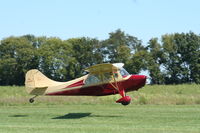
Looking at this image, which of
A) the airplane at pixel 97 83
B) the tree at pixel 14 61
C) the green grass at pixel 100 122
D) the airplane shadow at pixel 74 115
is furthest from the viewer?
the tree at pixel 14 61

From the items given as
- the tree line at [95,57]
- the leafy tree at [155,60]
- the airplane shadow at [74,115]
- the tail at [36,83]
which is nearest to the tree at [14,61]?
the tree line at [95,57]

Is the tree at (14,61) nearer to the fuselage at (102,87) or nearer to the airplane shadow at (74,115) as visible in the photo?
the fuselage at (102,87)

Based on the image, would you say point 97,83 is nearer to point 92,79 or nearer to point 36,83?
point 92,79

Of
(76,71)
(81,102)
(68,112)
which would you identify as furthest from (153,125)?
(76,71)

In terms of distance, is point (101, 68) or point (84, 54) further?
point (84, 54)

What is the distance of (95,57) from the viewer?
281 ft

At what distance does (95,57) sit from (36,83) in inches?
2509

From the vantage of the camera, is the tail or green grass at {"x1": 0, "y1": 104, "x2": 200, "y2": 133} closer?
green grass at {"x1": 0, "y1": 104, "x2": 200, "y2": 133}

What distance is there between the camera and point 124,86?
20.7 m

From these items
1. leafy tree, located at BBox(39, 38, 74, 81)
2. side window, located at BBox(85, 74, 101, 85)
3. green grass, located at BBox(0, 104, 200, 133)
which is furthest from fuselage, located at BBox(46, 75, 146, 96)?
leafy tree, located at BBox(39, 38, 74, 81)

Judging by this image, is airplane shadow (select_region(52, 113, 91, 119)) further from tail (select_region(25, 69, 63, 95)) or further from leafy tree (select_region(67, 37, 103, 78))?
leafy tree (select_region(67, 37, 103, 78))

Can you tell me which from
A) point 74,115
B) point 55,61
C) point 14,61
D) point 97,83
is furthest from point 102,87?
point 55,61

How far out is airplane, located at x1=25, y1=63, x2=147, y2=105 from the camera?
2052 cm

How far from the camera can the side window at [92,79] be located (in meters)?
21.2
